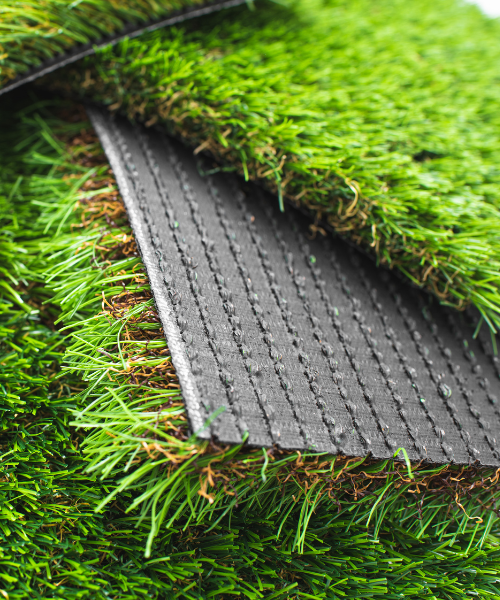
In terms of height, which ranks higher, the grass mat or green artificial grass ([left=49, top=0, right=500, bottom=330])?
green artificial grass ([left=49, top=0, right=500, bottom=330])

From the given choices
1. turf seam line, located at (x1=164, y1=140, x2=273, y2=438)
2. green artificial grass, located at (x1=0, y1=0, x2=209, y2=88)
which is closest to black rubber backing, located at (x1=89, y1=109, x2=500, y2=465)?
turf seam line, located at (x1=164, y1=140, x2=273, y2=438)

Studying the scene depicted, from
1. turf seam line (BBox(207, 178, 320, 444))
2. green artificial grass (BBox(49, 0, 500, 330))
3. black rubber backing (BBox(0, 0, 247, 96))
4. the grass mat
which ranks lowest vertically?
the grass mat

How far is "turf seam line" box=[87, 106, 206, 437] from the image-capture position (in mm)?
433

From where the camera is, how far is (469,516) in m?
0.58

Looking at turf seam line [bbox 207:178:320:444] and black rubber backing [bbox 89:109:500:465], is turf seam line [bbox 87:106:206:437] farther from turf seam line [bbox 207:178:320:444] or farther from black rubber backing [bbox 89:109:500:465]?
turf seam line [bbox 207:178:320:444]

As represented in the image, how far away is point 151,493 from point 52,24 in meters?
0.74

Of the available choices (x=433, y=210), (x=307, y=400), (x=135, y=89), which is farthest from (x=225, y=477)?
(x=135, y=89)

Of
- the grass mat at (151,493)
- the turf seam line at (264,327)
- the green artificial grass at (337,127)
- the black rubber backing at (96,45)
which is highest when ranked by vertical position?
the black rubber backing at (96,45)

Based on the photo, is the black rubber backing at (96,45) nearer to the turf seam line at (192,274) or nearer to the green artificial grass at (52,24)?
the green artificial grass at (52,24)

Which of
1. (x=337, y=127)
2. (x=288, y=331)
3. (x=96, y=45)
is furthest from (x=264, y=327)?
(x=96, y=45)

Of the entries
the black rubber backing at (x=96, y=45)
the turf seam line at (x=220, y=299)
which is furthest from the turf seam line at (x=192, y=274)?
the black rubber backing at (x=96, y=45)

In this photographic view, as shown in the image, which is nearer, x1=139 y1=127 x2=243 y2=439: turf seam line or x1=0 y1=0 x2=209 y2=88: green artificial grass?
x1=139 y1=127 x2=243 y2=439: turf seam line

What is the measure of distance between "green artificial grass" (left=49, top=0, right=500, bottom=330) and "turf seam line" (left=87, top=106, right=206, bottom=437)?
114 mm

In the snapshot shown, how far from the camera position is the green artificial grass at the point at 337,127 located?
2.15 feet
